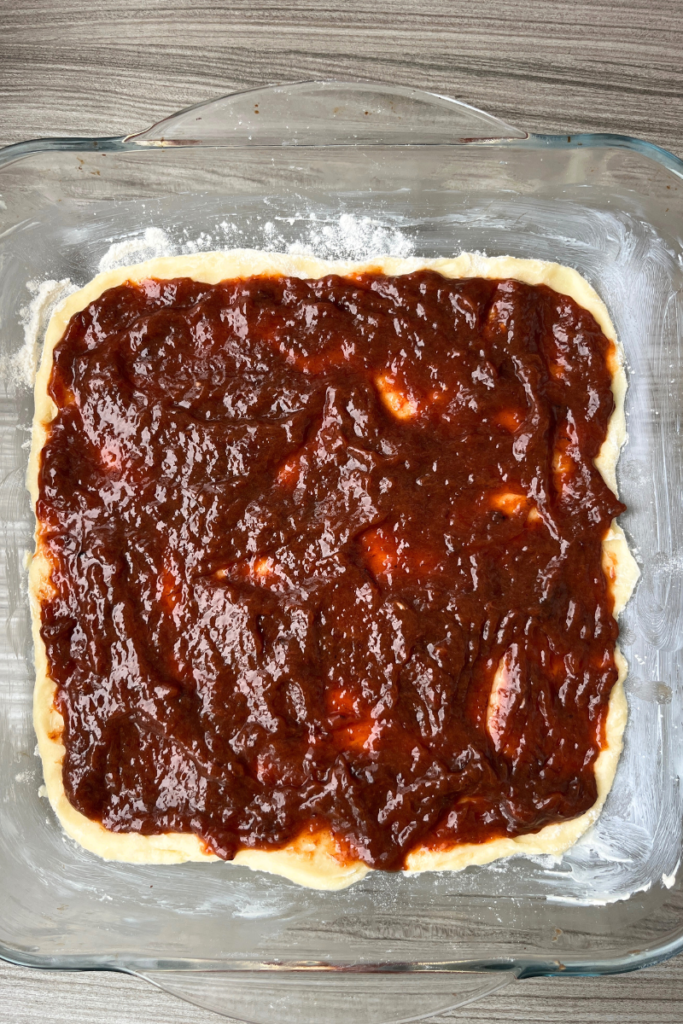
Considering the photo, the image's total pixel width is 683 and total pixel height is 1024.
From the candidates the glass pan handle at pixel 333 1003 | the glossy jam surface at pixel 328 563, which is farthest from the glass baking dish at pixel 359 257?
the glossy jam surface at pixel 328 563

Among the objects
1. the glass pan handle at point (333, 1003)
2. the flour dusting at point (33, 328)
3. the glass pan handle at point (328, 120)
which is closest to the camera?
the glass pan handle at point (333, 1003)

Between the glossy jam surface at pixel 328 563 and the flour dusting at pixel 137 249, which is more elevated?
the flour dusting at pixel 137 249

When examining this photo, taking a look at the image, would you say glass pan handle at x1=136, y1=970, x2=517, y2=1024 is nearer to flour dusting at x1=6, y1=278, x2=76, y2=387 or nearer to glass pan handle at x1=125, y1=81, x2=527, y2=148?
flour dusting at x1=6, y1=278, x2=76, y2=387

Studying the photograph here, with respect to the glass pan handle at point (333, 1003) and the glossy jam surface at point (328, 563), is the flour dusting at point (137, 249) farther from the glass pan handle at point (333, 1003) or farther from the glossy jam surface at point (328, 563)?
the glass pan handle at point (333, 1003)

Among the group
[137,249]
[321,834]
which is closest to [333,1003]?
[321,834]

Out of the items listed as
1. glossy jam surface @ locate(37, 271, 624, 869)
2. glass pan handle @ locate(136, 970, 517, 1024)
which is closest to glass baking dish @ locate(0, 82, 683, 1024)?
glass pan handle @ locate(136, 970, 517, 1024)

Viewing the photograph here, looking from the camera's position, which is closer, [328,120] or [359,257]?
[328,120]

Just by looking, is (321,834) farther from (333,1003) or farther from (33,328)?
(33,328)
